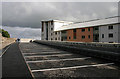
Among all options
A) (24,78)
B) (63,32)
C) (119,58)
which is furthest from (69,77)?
(63,32)

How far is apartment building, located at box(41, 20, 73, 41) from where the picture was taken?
210ft

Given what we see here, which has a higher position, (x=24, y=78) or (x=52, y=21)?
(x=52, y=21)

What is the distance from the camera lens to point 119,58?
7945mm

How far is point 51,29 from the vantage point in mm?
69938

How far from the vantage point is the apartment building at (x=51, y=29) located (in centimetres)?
6412

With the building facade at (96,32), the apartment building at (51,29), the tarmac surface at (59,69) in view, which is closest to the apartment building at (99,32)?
the building facade at (96,32)

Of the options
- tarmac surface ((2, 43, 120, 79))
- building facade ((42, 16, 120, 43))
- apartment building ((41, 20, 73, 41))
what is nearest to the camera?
tarmac surface ((2, 43, 120, 79))

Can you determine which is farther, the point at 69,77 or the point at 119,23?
the point at 119,23

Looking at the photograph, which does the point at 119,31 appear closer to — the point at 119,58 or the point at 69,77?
the point at 119,58

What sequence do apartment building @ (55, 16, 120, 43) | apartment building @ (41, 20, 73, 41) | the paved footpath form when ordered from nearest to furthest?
the paved footpath, apartment building @ (55, 16, 120, 43), apartment building @ (41, 20, 73, 41)

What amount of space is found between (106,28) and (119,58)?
31335mm

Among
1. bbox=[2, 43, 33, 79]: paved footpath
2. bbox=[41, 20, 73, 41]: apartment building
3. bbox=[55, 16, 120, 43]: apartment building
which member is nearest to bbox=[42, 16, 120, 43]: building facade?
bbox=[55, 16, 120, 43]: apartment building

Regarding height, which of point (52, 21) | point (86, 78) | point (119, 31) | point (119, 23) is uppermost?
point (52, 21)

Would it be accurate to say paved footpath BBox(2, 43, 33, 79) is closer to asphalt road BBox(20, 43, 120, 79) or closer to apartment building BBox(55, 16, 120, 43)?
asphalt road BBox(20, 43, 120, 79)
